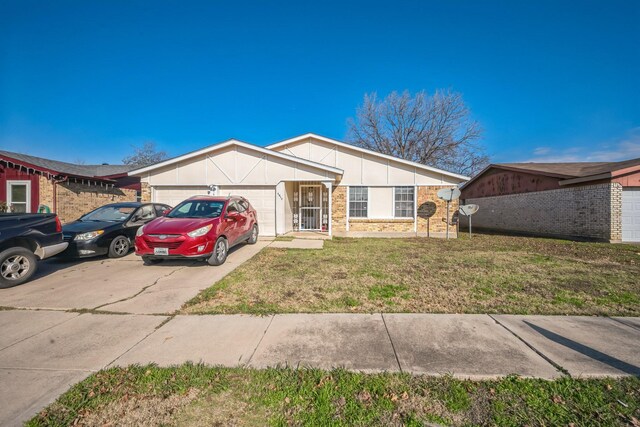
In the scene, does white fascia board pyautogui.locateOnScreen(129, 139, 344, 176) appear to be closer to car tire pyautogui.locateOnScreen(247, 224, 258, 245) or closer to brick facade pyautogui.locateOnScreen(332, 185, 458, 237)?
brick facade pyautogui.locateOnScreen(332, 185, 458, 237)

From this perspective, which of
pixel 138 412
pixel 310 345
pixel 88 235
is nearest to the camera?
pixel 138 412

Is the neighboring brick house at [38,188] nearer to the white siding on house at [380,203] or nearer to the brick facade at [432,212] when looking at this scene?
the white siding on house at [380,203]

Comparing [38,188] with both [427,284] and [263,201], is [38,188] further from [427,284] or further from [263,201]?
[427,284]

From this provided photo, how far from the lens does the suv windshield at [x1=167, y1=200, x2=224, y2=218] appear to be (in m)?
7.29

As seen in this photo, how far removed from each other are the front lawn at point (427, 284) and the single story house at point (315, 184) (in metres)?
4.19

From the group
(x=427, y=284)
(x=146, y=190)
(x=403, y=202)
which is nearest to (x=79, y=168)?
(x=146, y=190)

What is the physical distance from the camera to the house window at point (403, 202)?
13.0 m

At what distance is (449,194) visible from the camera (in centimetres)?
1217

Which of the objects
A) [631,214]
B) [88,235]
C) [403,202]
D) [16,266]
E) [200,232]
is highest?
[403,202]

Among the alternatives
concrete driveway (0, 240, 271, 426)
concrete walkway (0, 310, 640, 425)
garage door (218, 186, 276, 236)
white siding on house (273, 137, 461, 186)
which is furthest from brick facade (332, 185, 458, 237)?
concrete walkway (0, 310, 640, 425)

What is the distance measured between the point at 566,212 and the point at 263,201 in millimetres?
15276

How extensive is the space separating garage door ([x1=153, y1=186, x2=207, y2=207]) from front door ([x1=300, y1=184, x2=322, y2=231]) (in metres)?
5.05

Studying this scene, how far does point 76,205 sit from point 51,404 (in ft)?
55.1

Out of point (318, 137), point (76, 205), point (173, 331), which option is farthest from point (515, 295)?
point (76, 205)
